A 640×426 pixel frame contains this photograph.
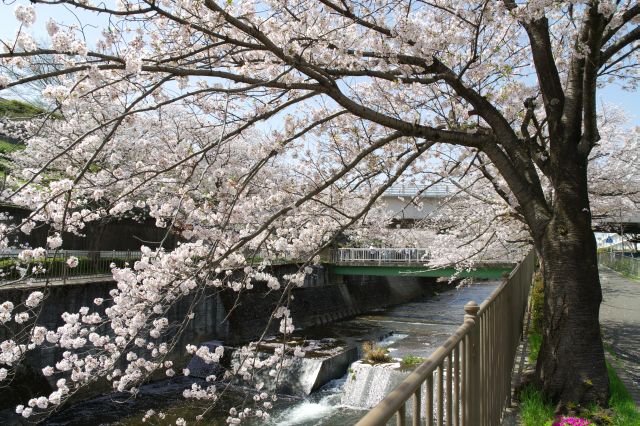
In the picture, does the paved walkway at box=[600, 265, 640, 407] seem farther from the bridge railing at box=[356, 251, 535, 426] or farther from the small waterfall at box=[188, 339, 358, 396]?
the small waterfall at box=[188, 339, 358, 396]

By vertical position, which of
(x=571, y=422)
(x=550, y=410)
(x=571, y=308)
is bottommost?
(x=550, y=410)

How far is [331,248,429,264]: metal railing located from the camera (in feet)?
87.6

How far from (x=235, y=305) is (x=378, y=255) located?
24.1 m

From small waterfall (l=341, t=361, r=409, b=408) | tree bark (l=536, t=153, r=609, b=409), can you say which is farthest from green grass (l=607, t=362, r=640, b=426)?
small waterfall (l=341, t=361, r=409, b=408)

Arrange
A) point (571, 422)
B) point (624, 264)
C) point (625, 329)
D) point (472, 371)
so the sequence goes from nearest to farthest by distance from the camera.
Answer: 1. point (472, 371)
2. point (571, 422)
3. point (625, 329)
4. point (624, 264)

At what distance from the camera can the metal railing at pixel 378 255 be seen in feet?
87.6

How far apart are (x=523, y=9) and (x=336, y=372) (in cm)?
1139

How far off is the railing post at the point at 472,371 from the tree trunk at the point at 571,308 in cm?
239

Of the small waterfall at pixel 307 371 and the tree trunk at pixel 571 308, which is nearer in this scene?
the tree trunk at pixel 571 308

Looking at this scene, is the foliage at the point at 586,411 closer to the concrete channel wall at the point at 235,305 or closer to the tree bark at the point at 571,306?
the tree bark at the point at 571,306

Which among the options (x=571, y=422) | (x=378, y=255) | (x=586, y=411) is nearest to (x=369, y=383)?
(x=586, y=411)

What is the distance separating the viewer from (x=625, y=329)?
36.8ft

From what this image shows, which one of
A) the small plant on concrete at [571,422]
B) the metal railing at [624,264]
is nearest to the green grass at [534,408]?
the small plant on concrete at [571,422]

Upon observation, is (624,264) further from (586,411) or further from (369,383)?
(586,411)
